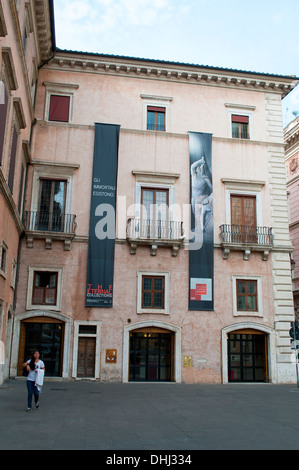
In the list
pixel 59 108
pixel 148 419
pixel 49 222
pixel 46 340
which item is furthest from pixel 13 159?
pixel 148 419

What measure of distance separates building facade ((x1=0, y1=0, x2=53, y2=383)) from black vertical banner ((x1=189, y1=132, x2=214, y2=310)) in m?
8.47

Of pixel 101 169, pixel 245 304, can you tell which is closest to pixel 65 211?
pixel 101 169

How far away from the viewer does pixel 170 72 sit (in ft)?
82.3

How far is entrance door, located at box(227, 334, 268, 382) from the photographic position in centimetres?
2277

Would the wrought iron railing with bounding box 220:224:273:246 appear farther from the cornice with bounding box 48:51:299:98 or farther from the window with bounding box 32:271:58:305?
the window with bounding box 32:271:58:305

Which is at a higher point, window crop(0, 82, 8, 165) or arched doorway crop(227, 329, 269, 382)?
window crop(0, 82, 8, 165)

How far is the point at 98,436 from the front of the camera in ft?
30.0

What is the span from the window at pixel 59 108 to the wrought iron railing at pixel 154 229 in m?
6.66

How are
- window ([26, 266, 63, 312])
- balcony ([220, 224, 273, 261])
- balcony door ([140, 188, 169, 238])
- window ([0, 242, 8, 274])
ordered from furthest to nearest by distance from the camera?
balcony ([220, 224, 273, 261]), balcony door ([140, 188, 169, 238]), window ([26, 266, 63, 312]), window ([0, 242, 8, 274])

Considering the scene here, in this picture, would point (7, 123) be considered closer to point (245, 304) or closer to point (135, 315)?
point (135, 315)

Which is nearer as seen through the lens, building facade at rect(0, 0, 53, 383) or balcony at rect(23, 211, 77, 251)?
building facade at rect(0, 0, 53, 383)

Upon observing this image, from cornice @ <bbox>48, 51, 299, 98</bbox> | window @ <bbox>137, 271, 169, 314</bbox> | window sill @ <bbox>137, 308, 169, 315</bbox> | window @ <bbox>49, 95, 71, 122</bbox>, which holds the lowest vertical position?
window sill @ <bbox>137, 308, 169, 315</bbox>

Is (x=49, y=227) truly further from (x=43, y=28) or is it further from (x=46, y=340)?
(x=43, y=28)

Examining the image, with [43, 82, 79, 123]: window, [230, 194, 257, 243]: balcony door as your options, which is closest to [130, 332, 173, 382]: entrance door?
[230, 194, 257, 243]: balcony door
